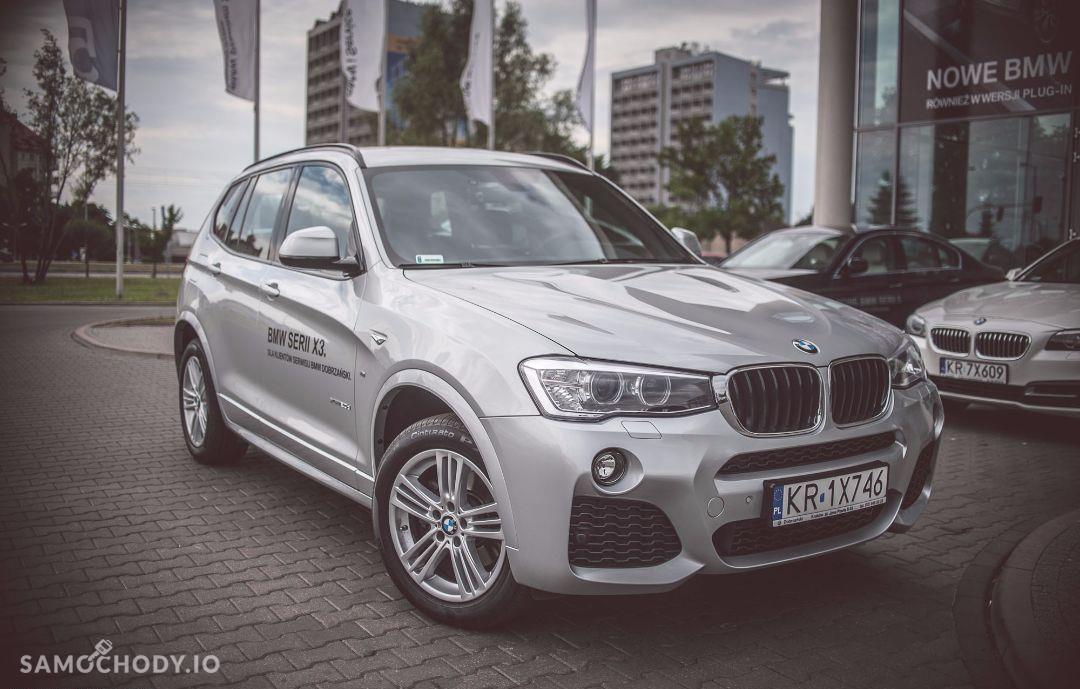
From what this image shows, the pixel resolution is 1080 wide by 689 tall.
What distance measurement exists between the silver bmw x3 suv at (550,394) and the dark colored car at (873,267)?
19.7 ft

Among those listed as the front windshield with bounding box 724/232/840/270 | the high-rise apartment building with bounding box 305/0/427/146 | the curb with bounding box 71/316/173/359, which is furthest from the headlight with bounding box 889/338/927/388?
the high-rise apartment building with bounding box 305/0/427/146

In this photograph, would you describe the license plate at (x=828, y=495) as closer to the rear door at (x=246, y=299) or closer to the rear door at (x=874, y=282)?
the rear door at (x=246, y=299)

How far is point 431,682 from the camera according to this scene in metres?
3.05

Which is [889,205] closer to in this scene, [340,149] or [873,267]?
[873,267]

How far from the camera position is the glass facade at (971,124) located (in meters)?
16.4

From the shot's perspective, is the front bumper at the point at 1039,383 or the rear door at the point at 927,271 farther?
the rear door at the point at 927,271

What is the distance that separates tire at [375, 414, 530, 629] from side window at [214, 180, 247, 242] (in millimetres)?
3000

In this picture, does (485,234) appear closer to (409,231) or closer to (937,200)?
(409,231)

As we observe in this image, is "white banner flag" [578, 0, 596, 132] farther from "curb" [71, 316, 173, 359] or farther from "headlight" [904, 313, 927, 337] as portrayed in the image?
"headlight" [904, 313, 927, 337]

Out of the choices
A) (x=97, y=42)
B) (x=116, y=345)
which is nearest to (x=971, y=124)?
(x=116, y=345)

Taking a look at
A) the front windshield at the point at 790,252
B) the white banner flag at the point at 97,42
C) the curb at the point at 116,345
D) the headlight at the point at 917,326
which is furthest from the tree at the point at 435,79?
the headlight at the point at 917,326

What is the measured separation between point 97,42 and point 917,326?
48.8 ft

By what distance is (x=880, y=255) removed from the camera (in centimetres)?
1102

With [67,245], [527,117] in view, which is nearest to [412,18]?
[527,117]
